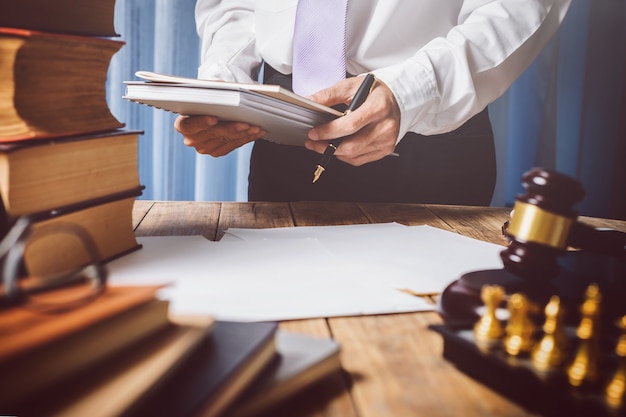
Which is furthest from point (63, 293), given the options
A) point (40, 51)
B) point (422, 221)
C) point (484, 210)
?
point (484, 210)

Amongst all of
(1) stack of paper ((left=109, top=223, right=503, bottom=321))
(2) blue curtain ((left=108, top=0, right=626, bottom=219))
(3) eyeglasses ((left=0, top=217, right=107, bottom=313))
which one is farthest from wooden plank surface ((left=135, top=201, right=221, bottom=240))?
(2) blue curtain ((left=108, top=0, right=626, bottom=219))

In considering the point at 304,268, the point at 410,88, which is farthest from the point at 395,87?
the point at 304,268

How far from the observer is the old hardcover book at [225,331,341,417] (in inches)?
15.4

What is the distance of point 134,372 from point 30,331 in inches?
2.3

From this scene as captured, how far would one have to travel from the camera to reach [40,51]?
729 mm

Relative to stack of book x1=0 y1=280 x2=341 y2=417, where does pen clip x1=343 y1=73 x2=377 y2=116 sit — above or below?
above

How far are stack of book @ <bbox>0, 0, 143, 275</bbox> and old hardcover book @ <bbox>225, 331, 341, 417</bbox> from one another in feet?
1.08

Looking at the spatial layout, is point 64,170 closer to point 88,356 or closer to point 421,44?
point 88,356

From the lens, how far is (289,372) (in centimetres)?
42

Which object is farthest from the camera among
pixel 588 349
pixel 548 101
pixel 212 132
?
pixel 548 101

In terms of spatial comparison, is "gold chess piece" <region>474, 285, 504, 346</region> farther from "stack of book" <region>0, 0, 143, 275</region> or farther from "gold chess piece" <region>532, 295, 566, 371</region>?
A: "stack of book" <region>0, 0, 143, 275</region>

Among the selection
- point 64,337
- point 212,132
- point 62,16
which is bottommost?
point 212,132

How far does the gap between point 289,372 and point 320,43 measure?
1.16 m

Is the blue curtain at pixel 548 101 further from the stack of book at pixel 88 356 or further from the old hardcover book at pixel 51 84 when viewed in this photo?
the stack of book at pixel 88 356
